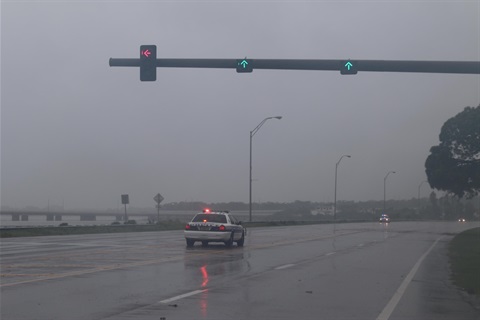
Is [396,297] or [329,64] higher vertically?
[329,64]

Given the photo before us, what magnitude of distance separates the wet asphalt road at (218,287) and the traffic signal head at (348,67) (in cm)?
589

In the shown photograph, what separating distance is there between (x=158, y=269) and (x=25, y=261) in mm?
4308

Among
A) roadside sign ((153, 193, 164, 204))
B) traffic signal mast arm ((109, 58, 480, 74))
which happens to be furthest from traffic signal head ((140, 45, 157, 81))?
roadside sign ((153, 193, 164, 204))

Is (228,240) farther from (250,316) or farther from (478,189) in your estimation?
(478,189)

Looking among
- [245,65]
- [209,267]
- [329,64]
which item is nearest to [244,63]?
[245,65]

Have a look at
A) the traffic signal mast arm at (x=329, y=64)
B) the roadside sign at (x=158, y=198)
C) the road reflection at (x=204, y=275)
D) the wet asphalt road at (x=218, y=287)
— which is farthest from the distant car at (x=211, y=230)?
the roadside sign at (x=158, y=198)

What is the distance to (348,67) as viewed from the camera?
2162cm

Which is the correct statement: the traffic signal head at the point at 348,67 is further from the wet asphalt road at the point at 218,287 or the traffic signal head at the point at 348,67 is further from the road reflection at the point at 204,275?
the road reflection at the point at 204,275

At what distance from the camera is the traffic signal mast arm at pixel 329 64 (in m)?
20.6

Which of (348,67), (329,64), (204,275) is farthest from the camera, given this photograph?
(329,64)

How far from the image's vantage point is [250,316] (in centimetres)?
1152

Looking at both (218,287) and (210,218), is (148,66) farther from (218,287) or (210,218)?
(210,218)

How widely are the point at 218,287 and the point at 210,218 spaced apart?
15.1 meters

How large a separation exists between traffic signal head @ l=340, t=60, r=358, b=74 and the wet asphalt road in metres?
5.89
